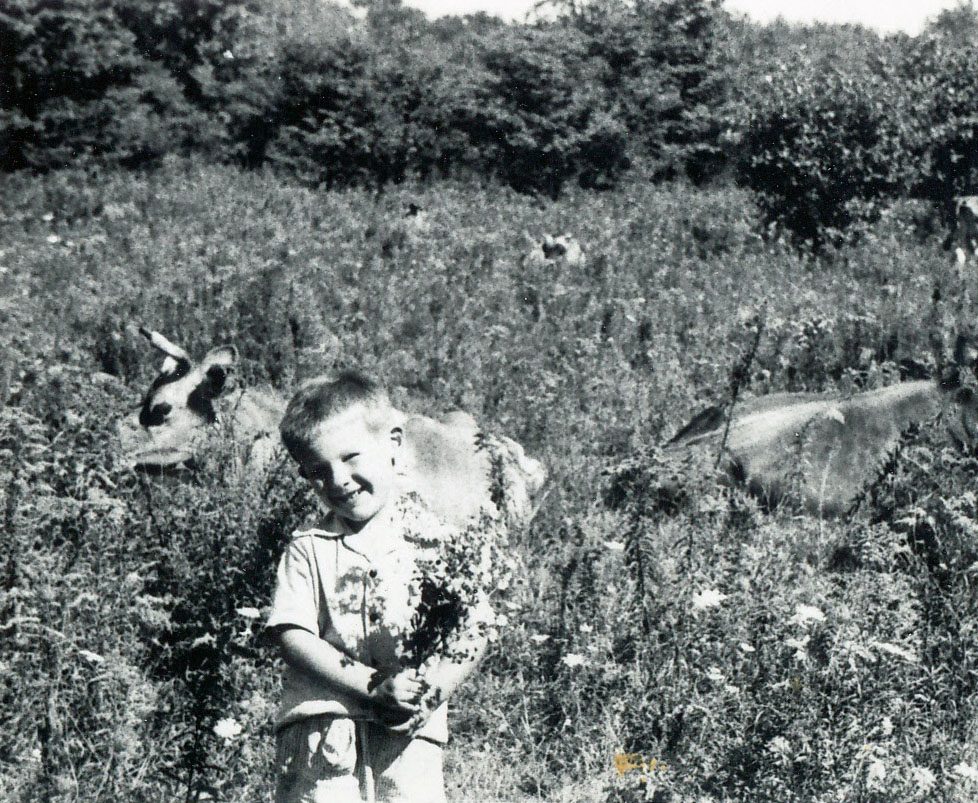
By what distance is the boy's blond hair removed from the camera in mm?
2367

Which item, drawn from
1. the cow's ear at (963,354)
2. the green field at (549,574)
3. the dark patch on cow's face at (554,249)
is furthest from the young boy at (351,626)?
the dark patch on cow's face at (554,249)

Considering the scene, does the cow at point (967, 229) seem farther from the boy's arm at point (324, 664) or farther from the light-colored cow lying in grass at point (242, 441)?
the boy's arm at point (324, 664)

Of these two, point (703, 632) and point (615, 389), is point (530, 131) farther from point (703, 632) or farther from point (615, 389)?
point (703, 632)

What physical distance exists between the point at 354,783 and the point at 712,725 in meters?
1.79

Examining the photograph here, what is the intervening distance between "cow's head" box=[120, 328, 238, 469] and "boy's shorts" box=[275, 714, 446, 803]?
9.59ft

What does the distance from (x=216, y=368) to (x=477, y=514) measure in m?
1.60

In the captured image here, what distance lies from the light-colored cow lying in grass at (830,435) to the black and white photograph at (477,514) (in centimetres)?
2

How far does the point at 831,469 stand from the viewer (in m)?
5.96

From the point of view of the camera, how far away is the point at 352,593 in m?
2.33

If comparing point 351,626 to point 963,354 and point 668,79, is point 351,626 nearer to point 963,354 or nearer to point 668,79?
point 963,354

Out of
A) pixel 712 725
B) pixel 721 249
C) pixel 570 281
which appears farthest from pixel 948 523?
pixel 721 249

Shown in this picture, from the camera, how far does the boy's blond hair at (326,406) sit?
237cm

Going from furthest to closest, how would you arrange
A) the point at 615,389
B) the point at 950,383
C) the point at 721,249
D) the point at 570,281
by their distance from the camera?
the point at 721,249
the point at 570,281
the point at 615,389
the point at 950,383
